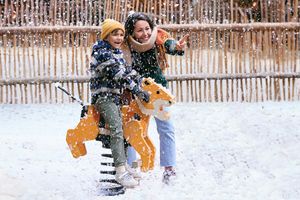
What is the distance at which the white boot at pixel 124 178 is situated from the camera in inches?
Answer: 208

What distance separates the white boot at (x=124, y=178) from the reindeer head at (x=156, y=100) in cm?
50

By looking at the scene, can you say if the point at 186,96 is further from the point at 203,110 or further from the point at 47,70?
the point at 47,70

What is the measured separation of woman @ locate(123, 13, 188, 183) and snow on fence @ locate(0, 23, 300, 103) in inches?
140

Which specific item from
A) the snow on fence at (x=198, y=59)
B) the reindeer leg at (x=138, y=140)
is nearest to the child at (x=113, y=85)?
the reindeer leg at (x=138, y=140)

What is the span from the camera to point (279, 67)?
375 inches

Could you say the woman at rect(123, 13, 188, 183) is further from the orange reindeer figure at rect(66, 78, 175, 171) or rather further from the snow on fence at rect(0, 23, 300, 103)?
the snow on fence at rect(0, 23, 300, 103)

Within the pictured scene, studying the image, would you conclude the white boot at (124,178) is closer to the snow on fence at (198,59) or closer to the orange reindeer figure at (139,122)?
the orange reindeer figure at (139,122)

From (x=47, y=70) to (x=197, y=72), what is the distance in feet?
7.01

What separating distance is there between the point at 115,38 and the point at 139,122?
0.70 m

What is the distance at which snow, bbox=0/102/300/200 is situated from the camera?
214 inches

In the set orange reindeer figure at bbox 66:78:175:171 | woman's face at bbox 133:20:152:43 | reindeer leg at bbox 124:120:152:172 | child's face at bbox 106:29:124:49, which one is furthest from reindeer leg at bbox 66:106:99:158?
woman's face at bbox 133:20:152:43

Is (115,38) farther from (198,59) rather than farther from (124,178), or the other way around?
(198,59)

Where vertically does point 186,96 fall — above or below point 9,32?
below

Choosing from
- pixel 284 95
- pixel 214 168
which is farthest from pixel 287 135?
pixel 284 95
